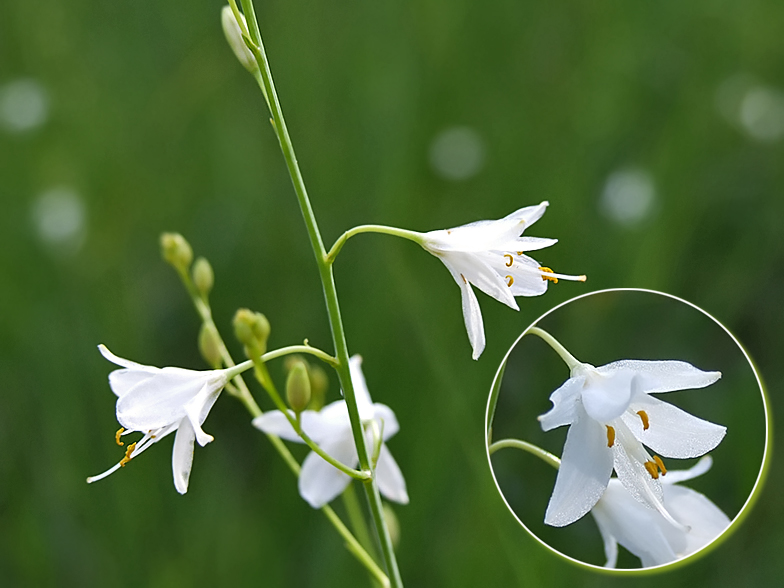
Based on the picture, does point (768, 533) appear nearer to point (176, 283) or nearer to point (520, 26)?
point (176, 283)

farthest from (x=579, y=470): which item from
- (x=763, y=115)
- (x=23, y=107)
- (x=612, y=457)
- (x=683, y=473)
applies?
(x=23, y=107)

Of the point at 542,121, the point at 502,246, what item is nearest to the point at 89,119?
the point at 542,121

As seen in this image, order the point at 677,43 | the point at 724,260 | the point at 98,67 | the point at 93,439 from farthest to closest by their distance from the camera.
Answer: the point at 98,67 → the point at 677,43 → the point at 724,260 → the point at 93,439

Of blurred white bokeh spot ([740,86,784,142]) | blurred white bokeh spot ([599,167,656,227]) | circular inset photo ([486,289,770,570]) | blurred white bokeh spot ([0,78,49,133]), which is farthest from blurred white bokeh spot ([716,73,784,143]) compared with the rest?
blurred white bokeh spot ([0,78,49,133])

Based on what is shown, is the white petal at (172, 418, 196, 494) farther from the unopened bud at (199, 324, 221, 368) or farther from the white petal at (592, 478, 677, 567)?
the white petal at (592, 478, 677, 567)

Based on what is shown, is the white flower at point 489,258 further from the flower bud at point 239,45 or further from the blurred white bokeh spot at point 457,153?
the blurred white bokeh spot at point 457,153

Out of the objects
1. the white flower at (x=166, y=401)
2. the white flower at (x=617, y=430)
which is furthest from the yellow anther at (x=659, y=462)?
the white flower at (x=166, y=401)

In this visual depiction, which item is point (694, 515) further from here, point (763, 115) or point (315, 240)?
point (763, 115)
